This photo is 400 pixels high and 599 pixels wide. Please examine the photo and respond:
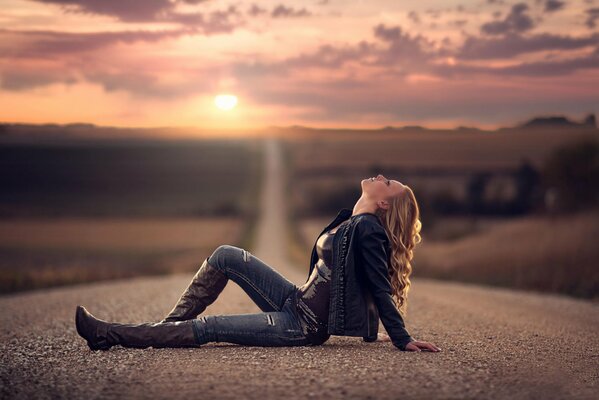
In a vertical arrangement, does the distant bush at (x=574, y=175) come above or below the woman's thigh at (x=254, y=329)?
above

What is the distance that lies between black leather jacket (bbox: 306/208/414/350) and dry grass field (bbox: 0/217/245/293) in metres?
17.5

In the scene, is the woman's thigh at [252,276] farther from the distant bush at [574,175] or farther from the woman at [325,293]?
the distant bush at [574,175]

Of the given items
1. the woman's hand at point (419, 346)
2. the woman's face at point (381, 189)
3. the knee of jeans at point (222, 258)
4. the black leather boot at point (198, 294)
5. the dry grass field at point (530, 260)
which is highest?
the woman's face at point (381, 189)

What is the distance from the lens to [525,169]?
55000 mm

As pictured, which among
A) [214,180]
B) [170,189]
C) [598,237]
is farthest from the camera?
[214,180]

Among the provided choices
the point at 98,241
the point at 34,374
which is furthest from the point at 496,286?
the point at 98,241

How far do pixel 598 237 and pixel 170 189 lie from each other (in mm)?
56116

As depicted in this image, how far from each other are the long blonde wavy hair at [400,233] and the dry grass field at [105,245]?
57.3ft

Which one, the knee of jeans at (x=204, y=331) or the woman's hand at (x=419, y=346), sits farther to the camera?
the knee of jeans at (x=204, y=331)

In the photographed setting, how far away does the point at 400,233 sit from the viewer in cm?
664

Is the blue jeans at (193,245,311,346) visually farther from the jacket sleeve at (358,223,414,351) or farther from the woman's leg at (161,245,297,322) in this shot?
the jacket sleeve at (358,223,414,351)

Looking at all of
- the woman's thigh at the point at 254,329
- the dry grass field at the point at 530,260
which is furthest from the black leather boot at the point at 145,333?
the dry grass field at the point at 530,260

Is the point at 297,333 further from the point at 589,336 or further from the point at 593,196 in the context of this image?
the point at 593,196

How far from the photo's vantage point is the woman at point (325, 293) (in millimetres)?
6406
